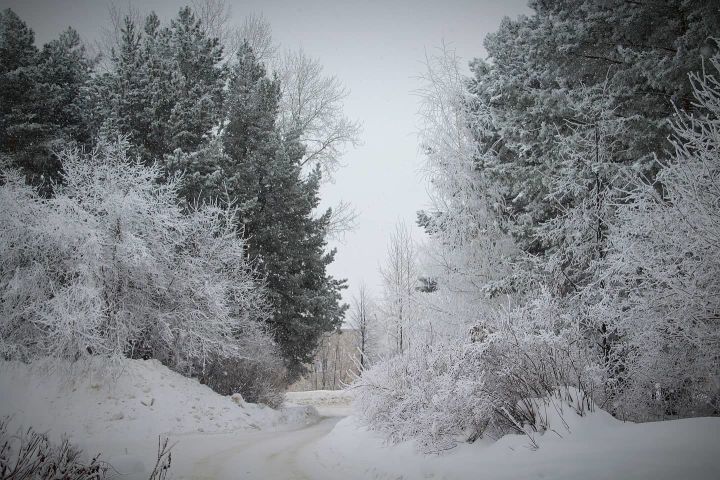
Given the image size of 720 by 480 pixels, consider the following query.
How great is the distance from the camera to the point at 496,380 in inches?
237

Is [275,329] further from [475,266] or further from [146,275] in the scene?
[475,266]

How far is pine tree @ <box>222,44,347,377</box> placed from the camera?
64.2 ft

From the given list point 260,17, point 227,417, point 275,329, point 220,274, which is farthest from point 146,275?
point 260,17

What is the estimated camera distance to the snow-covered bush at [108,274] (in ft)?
34.2

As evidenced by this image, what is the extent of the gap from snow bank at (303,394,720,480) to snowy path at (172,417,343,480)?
105 centimetres

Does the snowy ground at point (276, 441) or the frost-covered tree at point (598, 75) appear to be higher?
the frost-covered tree at point (598, 75)

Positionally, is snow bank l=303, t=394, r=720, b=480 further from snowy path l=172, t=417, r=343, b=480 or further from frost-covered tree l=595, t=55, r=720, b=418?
A: frost-covered tree l=595, t=55, r=720, b=418

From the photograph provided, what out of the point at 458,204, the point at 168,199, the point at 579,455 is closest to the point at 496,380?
the point at 579,455

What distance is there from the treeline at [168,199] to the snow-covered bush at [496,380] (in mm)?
8889

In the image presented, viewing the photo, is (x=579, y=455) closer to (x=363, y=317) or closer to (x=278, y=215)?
(x=278, y=215)

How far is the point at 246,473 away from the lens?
6457 millimetres

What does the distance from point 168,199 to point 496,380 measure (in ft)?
44.9

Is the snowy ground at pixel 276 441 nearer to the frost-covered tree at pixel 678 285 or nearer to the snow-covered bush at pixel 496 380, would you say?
the snow-covered bush at pixel 496 380

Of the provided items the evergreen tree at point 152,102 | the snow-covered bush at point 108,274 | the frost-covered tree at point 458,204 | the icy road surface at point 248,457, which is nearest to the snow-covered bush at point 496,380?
the icy road surface at point 248,457
